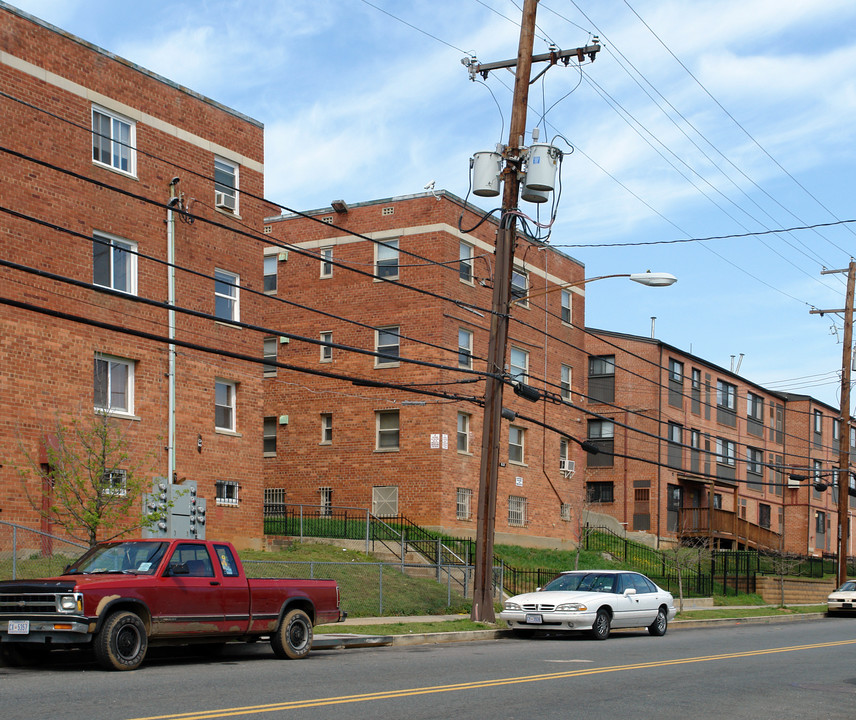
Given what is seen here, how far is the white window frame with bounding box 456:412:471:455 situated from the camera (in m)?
37.0

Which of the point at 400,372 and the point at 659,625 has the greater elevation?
the point at 400,372

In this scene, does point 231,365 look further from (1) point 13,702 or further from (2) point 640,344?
(2) point 640,344

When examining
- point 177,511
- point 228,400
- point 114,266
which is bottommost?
point 177,511

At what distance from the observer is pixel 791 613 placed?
34.3m

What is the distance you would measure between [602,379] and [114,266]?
30.8m

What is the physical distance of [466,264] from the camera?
37.4 m

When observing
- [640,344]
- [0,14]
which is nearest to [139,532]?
[0,14]

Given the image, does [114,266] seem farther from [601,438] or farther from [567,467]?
[601,438]

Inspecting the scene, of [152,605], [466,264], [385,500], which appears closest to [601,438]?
[466,264]

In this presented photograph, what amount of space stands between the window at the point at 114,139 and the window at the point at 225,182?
102 inches

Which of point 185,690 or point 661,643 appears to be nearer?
point 185,690

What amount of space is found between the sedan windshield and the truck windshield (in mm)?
10125

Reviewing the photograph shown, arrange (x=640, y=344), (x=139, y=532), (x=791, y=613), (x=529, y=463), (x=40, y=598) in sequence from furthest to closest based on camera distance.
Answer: (x=640, y=344), (x=529, y=463), (x=791, y=613), (x=139, y=532), (x=40, y=598)

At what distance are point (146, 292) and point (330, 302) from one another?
1254 centimetres
